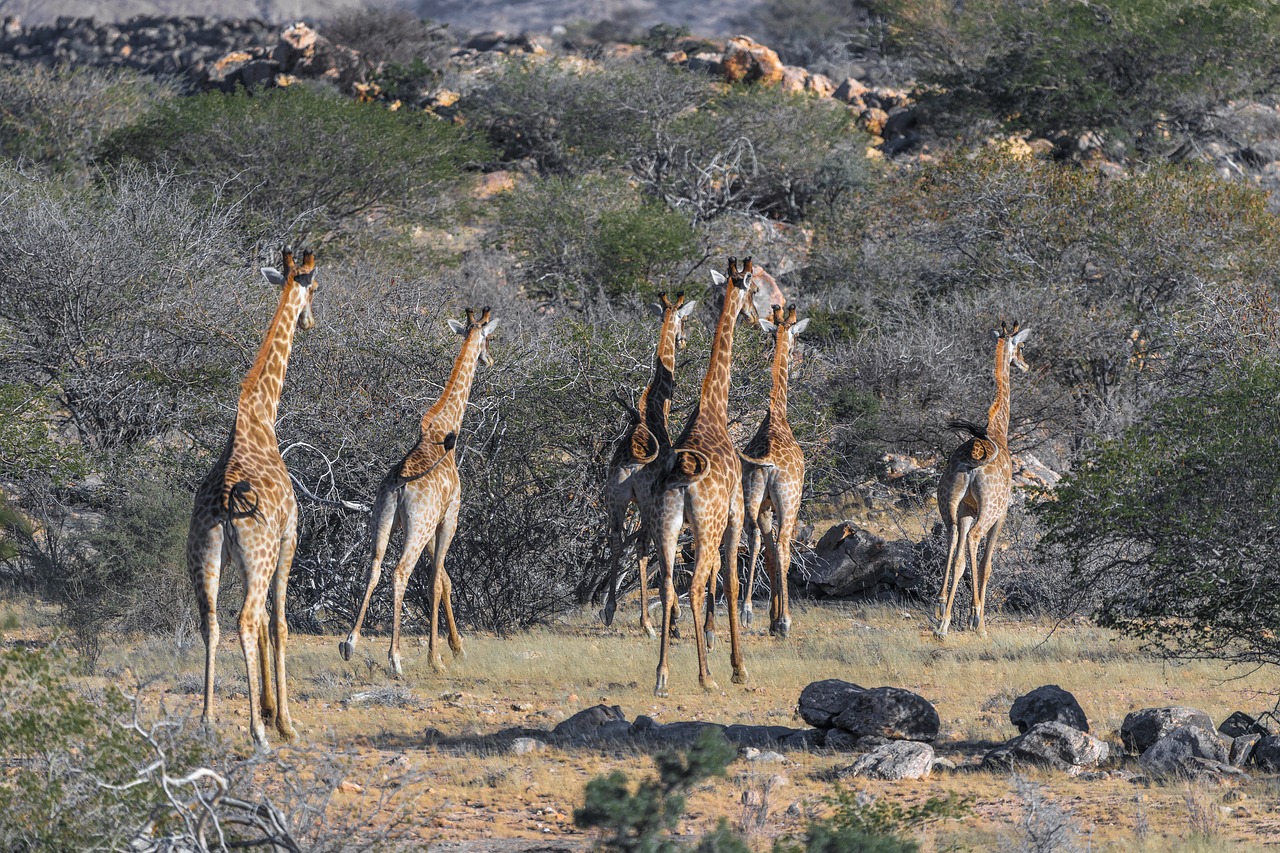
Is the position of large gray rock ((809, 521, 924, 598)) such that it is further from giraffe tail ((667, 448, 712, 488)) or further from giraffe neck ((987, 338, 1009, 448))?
giraffe tail ((667, 448, 712, 488))

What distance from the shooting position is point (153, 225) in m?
19.9

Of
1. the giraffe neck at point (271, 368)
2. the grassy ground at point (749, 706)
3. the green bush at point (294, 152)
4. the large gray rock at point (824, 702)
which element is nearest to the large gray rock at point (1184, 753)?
the grassy ground at point (749, 706)

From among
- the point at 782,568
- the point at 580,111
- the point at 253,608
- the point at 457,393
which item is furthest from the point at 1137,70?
the point at 253,608

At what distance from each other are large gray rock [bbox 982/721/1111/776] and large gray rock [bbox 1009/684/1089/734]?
1.51 feet

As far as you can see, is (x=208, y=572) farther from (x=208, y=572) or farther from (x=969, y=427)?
(x=969, y=427)

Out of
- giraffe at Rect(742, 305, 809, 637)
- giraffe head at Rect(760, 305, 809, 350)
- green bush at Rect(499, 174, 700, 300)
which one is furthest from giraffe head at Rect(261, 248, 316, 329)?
green bush at Rect(499, 174, 700, 300)

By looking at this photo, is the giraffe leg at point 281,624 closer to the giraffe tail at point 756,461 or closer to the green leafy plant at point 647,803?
the green leafy plant at point 647,803

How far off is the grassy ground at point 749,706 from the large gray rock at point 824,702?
1.36 ft

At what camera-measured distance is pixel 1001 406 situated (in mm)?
14648

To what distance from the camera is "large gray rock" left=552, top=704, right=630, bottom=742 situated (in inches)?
369

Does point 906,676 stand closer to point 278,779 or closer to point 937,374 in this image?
point 278,779

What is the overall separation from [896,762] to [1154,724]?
6.17 feet

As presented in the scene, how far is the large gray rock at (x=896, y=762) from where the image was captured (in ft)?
28.1

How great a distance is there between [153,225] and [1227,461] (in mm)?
14519
